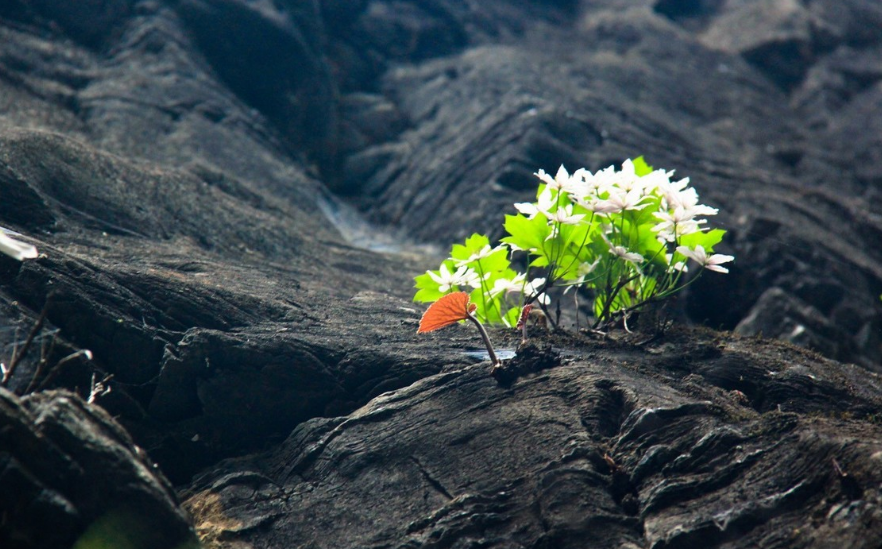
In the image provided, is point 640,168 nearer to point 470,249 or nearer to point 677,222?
point 677,222

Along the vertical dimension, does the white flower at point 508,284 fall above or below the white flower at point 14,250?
below

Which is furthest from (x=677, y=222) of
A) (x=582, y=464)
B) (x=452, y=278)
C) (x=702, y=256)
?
(x=582, y=464)

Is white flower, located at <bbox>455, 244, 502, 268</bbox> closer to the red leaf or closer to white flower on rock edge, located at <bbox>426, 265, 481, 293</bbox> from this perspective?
white flower on rock edge, located at <bbox>426, 265, 481, 293</bbox>

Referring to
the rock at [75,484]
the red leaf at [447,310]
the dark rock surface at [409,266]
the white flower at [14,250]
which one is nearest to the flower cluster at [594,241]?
the red leaf at [447,310]

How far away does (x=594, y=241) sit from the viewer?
3.72 metres

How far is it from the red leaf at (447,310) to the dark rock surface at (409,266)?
0.37 metres

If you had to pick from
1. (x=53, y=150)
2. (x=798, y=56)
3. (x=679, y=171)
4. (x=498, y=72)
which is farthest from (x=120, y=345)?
(x=798, y=56)

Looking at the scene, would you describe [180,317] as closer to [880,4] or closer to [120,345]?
[120,345]

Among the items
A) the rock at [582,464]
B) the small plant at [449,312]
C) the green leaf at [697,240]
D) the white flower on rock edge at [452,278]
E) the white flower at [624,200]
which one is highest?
the white flower at [624,200]

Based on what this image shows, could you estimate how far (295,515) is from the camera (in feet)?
9.83

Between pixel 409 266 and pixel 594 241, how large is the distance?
258 cm

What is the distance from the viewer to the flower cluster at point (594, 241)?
3.46 meters

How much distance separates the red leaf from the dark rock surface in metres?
0.37

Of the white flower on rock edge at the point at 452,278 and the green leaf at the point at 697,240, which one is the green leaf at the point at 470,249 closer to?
the white flower on rock edge at the point at 452,278
